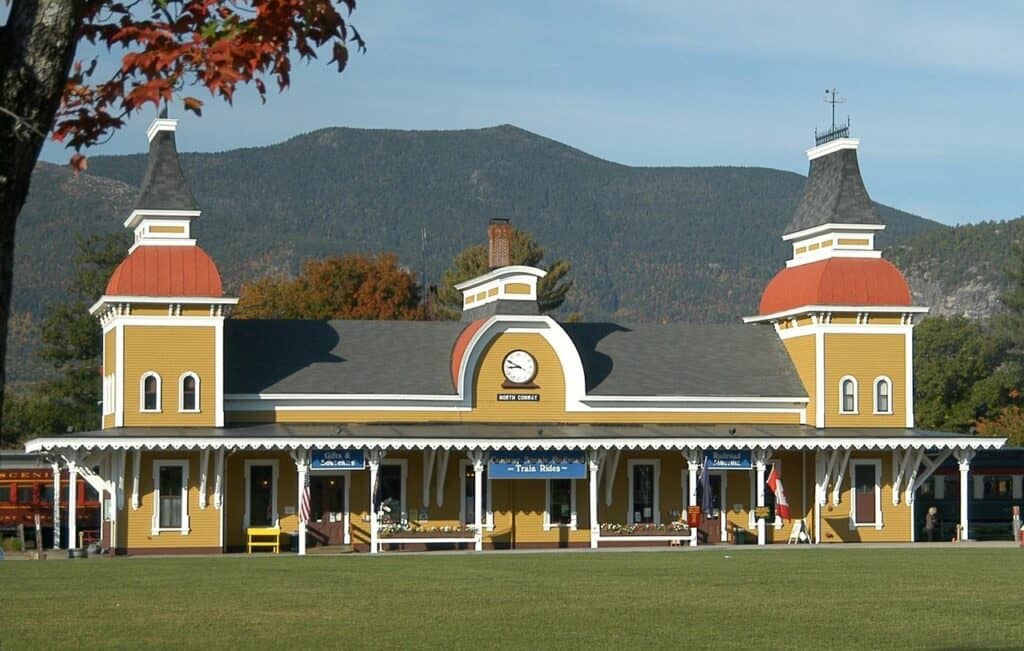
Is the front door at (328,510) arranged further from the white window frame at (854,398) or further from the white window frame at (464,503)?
the white window frame at (854,398)

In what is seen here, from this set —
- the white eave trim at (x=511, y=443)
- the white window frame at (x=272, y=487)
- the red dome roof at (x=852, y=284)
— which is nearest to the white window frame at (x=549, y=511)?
the white eave trim at (x=511, y=443)

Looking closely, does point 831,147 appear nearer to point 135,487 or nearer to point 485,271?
point 135,487

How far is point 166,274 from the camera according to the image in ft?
143

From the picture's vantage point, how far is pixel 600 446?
143 ft

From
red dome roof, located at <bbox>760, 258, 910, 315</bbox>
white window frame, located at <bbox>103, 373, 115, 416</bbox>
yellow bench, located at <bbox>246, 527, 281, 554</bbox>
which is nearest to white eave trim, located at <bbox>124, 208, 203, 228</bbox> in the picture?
white window frame, located at <bbox>103, 373, 115, 416</bbox>

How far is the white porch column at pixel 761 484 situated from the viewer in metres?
44.5

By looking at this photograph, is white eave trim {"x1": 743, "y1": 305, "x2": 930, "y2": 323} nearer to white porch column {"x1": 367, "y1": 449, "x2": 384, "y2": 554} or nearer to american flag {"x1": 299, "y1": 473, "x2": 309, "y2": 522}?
white porch column {"x1": 367, "y1": 449, "x2": 384, "y2": 554}

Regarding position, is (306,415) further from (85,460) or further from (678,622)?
(678,622)

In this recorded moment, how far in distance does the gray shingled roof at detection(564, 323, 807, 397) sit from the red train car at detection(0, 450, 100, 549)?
45.6 ft

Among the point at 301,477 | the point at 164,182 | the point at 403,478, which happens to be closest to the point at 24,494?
the point at 164,182

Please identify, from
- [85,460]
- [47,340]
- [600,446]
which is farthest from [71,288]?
[600,446]

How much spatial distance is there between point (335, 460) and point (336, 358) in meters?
4.99

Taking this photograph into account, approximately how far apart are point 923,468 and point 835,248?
7.27 m

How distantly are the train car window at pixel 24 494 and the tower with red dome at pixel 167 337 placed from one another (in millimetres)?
7314
